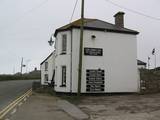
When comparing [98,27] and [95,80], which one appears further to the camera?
[98,27]

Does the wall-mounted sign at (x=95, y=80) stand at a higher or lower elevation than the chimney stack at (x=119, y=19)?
lower

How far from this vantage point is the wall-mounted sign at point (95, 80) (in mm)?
28922

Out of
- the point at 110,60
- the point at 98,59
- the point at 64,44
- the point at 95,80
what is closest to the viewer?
the point at 95,80

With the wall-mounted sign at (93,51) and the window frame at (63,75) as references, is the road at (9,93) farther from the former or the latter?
the wall-mounted sign at (93,51)

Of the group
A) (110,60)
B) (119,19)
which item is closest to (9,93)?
(110,60)

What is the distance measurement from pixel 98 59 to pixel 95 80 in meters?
1.99

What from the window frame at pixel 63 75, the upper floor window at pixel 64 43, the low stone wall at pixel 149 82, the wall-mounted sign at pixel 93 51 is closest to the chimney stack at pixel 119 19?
the wall-mounted sign at pixel 93 51

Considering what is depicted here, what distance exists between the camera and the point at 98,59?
1163 inches

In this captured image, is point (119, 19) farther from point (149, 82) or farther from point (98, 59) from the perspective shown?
point (149, 82)

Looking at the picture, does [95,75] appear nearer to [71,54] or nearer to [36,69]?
[71,54]

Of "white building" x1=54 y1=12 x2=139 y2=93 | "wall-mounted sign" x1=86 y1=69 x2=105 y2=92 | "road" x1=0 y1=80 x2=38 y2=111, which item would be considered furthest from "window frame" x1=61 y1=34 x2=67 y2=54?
"road" x1=0 y1=80 x2=38 y2=111

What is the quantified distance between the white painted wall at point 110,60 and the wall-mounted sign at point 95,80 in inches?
13.8

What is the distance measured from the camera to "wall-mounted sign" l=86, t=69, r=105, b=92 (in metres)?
28.9

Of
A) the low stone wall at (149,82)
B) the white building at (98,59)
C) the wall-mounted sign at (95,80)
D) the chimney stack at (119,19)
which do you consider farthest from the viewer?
the chimney stack at (119,19)
